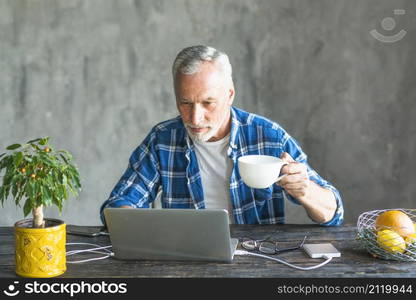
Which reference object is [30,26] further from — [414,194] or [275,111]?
[414,194]

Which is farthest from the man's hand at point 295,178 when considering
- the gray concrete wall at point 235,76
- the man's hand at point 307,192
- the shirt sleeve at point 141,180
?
the gray concrete wall at point 235,76

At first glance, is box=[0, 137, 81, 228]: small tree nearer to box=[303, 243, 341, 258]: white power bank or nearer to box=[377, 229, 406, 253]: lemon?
box=[303, 243, 341, 258]: white power bank

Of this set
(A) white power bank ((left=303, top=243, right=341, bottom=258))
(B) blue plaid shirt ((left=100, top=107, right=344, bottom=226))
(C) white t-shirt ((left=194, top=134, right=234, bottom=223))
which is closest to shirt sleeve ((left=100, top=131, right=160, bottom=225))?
(B) blue plaid shirt ((left=100, top=107, right=344, bottom=226))

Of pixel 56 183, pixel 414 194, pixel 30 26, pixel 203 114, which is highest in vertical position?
pixel 30 26

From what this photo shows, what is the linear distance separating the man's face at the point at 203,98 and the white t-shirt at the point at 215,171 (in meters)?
0.13

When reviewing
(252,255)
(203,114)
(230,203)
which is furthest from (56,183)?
(230,203)

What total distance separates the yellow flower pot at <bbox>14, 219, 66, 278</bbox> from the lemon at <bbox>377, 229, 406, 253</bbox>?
88 cm

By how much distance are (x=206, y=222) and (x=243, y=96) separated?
215 centimetres

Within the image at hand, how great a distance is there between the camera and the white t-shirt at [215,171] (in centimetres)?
213

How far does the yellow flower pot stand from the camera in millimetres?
1339

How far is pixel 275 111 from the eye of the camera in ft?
11.2

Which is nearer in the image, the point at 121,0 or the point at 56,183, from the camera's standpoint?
the point at 56,183

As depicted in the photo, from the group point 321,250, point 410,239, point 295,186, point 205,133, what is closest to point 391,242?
point 410,239

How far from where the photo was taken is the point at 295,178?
5.44 ft
